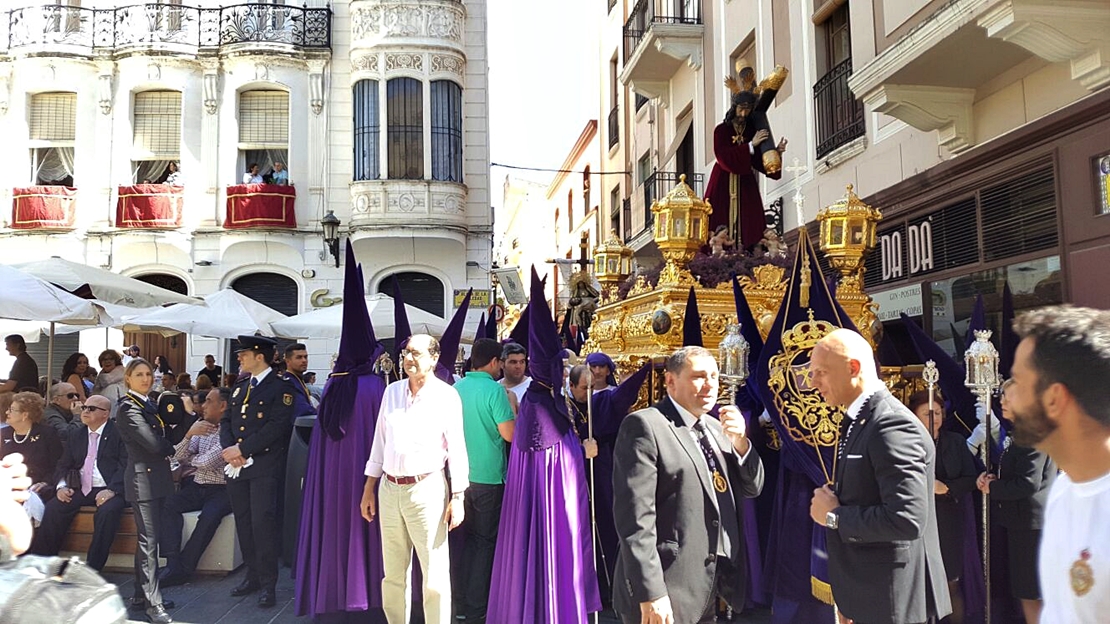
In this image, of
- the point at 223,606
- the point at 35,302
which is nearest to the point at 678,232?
the point at 223,606

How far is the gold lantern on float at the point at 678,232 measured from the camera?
21.4 feet

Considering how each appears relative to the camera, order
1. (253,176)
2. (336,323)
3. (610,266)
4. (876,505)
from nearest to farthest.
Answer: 1. (876,505)
2. (610,266)
3. (336,323)
4. (253,176)

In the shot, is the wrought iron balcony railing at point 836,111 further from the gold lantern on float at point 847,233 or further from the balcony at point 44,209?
the balcony at point 44,209

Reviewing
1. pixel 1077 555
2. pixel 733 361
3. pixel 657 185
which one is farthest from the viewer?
pixel 657 185

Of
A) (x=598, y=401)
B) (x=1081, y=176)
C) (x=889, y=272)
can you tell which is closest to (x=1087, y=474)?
(x=598, y=401)

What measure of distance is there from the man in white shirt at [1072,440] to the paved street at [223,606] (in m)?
4.07

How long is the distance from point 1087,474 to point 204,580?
7.01 meters

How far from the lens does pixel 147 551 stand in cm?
618

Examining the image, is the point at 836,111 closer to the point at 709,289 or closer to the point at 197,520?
the point at 709,289

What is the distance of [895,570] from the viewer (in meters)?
3.07

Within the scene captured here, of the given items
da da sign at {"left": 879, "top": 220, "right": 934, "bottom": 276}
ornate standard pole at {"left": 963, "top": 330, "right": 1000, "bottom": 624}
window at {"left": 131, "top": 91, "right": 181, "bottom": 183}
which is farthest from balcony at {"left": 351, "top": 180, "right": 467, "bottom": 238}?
ornate standard pole at {"left": 963, "top": 330, "right": 1000, "bottom": 624}

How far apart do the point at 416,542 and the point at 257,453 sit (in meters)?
2.00

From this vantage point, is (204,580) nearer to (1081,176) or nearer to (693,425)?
(693,425)

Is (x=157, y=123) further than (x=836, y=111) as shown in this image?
Yes
